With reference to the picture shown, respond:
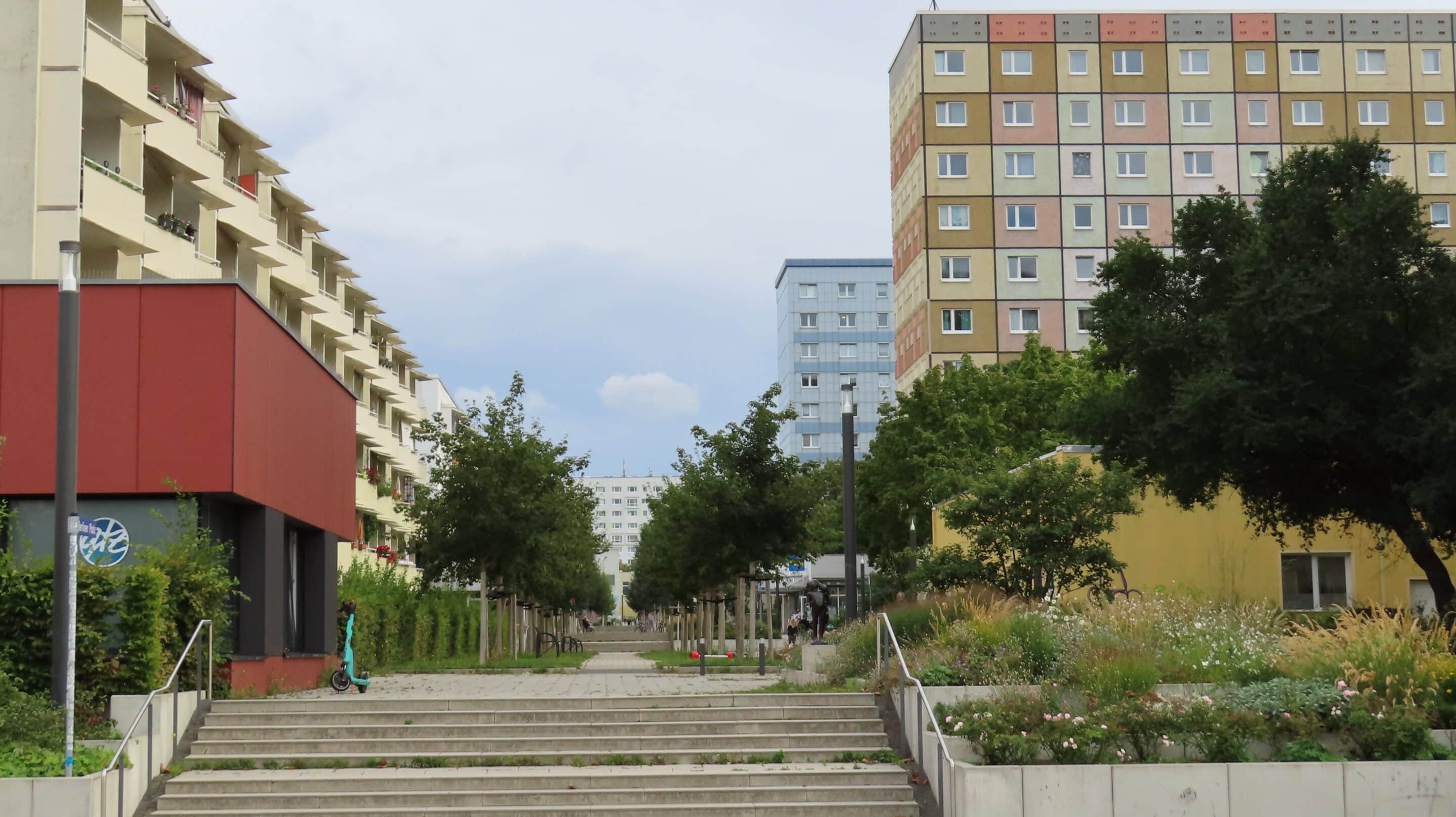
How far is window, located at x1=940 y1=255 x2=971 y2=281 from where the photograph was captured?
77.0m

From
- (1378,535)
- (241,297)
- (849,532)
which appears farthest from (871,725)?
(1378,535)

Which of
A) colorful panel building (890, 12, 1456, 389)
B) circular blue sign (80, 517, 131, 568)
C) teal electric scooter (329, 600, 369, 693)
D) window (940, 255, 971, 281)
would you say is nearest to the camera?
circular blue sign (80, 517, 131, 568)

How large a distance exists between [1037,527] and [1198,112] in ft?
189

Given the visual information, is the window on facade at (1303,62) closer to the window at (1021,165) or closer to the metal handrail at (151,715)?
the window at (1021,165)

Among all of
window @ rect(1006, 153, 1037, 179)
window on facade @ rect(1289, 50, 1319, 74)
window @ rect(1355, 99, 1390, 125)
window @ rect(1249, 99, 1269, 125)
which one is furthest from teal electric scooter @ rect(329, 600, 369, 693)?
window @ rect(1355, 99, 1390, 125)

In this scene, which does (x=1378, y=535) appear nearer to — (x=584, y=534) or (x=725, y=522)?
(x=725, y=522)

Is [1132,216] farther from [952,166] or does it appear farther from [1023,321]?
[952,166]

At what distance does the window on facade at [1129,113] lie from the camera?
257ft

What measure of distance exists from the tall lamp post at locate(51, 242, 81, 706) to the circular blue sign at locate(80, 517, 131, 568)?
15.8ft

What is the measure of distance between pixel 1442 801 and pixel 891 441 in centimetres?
A: 4245

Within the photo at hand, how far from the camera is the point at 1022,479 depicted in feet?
87.5

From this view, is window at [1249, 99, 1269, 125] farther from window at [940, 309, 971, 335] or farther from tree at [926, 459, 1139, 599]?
tree at [926, 459, 1139, 599]

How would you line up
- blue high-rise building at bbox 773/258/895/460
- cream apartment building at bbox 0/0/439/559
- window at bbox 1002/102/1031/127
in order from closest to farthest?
cream apartment building at bbox 0/0/439/559 < window at bbox 1002/102/1031/127 < blue high-rise building at bbox 773/258/895/460

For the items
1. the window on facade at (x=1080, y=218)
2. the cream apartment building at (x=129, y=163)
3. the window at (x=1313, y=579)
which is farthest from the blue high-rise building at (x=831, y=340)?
the window at (x=1313, y=579)
